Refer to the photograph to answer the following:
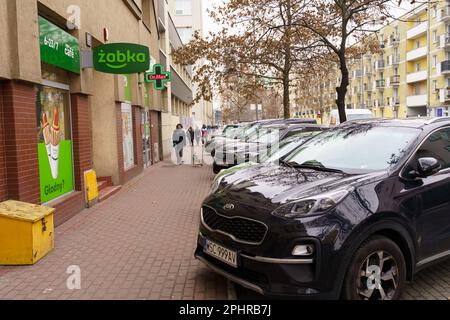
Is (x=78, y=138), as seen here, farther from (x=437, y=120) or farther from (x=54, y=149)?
(x=437, y=120)

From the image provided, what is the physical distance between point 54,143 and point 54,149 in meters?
0.12

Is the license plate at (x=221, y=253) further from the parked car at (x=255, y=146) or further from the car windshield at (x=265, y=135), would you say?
the car windshield at (x=265, y=135)

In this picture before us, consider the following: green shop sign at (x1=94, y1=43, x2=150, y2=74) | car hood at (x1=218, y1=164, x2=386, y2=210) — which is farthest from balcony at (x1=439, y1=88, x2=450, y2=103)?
car hood at (x1=218, y1=164, x2=386, y2=210)

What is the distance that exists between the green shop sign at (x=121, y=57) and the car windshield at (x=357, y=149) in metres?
4.51

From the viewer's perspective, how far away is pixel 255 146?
40.3 feet

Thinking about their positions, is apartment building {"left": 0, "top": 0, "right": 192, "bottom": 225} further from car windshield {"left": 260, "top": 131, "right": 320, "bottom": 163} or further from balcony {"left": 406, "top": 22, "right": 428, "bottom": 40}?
balcony {"left": 406, "top": 22, "right": 428, "bottom": 40}

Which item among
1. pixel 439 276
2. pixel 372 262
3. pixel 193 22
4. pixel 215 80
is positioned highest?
pixel 193 22

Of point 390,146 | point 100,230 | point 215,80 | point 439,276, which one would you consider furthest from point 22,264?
point 215,80

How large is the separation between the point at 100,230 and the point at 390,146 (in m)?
Answer: 4.69

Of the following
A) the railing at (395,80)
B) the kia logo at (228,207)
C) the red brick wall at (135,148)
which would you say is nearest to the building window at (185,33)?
the railing at (395,80)

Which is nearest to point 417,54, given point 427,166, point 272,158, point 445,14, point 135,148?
point 445,14

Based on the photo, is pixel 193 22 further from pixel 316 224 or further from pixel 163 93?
pixel 316 224

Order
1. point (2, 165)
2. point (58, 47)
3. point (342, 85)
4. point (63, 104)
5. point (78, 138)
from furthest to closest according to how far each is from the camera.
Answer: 1. point (342, 85)
2. point (78, 138)
3. point (63, 104)
4. point (58, 47)
5. point (2, 165)

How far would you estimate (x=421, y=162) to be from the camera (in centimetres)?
400
